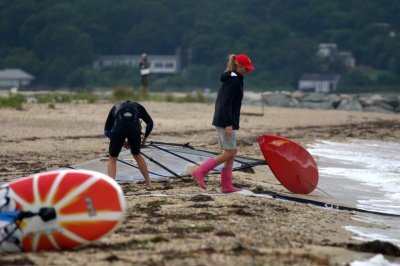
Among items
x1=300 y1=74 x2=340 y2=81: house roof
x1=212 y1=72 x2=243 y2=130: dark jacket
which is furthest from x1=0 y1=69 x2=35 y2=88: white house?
x1=212 y1=72 x2=243 y2=130: dark jacket

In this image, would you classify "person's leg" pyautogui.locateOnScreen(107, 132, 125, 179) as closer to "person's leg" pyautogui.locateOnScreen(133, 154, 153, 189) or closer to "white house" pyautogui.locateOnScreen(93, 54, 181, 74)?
"person's leg" pyautogui.locateOnScreen(133, 154, 153, 189)

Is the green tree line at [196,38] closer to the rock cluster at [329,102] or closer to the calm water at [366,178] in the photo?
the rock cluster at [329,102]

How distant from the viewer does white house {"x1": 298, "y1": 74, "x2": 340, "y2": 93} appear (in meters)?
81.4

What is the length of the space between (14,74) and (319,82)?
2758 cm

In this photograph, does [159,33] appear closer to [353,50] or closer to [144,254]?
[353,50]

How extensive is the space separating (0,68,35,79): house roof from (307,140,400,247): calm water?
1793 inches

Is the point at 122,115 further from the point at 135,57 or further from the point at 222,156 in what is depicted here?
the point at 135,57

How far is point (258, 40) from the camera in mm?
86062

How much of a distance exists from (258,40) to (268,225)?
257ft

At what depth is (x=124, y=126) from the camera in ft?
34.6

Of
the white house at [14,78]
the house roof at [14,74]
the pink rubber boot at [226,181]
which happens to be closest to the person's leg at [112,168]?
the pink rubber boot at [226,181]

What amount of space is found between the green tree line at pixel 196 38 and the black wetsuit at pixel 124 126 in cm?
5824

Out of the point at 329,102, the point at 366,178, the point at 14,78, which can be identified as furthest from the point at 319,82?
the point at 366,178

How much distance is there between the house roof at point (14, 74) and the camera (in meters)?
65.1
